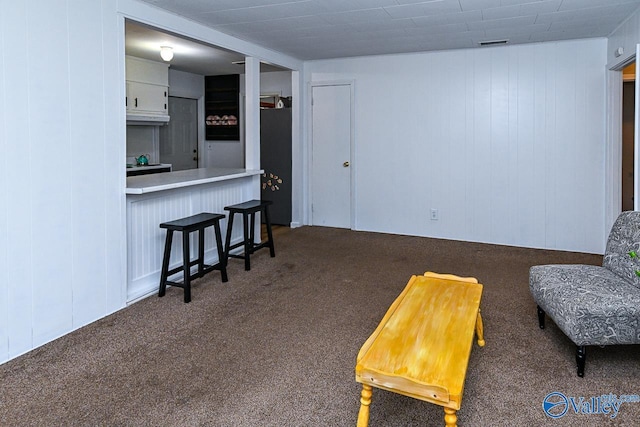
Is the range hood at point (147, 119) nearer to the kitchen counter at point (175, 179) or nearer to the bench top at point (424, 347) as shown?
the kitchen counter at point (175, 179)

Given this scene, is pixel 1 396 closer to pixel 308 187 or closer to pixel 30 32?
pixel 30 32

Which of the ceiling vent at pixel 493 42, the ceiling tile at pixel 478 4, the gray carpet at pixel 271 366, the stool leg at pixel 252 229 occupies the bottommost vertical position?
the gray carpet at pixel 271 366

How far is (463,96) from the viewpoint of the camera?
5.81 metres

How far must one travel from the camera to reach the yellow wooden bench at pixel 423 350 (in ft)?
5.69

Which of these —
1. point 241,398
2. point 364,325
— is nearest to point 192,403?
point 241,398

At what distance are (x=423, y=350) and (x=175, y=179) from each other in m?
2.93

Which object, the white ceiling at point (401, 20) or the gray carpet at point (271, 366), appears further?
the white ceiling at point (401, 20)

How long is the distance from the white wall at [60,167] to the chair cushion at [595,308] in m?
2.91

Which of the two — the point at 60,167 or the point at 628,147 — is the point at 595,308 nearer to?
the point at 60,167

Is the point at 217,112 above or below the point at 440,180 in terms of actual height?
above

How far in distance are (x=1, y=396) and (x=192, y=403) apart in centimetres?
92

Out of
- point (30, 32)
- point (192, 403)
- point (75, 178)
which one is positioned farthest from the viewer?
point (75, 178)

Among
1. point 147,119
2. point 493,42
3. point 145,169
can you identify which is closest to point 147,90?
point 147,119

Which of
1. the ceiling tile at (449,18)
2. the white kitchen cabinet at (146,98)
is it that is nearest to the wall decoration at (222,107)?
the white kitchen cabinet at (146,98)
